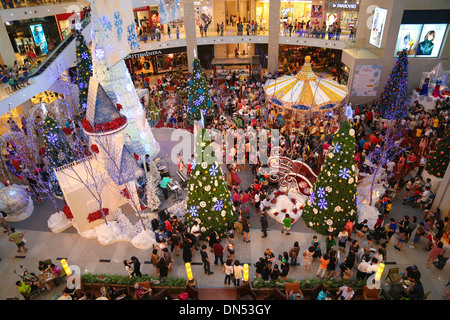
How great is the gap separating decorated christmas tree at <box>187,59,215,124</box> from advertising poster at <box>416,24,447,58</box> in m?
13.0

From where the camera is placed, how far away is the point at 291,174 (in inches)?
488

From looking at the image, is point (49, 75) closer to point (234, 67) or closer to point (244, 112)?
point (244, 112)

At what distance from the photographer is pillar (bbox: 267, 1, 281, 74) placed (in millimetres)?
23875

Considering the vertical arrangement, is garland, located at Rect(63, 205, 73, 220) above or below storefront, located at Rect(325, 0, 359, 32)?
below

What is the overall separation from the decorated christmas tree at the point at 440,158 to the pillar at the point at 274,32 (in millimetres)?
15817

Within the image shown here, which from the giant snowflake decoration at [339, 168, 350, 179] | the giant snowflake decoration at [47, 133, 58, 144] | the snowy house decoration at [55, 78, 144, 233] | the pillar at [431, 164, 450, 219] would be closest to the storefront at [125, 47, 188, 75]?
the giant snowflake decoration at [47, 133, 58, 144]

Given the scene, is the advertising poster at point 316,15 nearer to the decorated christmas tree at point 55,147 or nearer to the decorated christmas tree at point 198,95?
the decorated christmas tree at point 198,95


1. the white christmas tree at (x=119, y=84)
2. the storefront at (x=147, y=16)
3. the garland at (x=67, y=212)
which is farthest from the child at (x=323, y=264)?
the storefront at (x=147, y=16)

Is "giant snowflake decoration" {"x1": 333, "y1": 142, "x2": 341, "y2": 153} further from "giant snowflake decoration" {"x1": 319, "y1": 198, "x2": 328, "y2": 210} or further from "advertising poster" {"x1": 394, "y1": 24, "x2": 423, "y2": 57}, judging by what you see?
"advertising poster" {"x1": 394, "y1": 24, "x2": 423, "y2": 57}

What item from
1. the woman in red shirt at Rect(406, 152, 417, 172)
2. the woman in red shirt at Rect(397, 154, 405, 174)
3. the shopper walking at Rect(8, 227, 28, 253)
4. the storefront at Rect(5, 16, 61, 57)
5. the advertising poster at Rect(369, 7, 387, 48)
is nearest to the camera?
the shopper walking at Rect(8, 227, 28, 253)

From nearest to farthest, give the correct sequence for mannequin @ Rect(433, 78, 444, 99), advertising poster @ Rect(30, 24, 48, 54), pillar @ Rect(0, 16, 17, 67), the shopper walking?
the shopper walking < mannequin @ Rect(433, 78, 444, 99) < pillar @ Rect(0, 16, 17, 67) < advertising poster @ Rect(30, 24, 48, 54)

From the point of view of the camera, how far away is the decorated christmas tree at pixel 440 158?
11.4m

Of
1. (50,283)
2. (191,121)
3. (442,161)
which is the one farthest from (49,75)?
(442,161)

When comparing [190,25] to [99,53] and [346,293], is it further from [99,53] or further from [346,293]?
[346,293]
